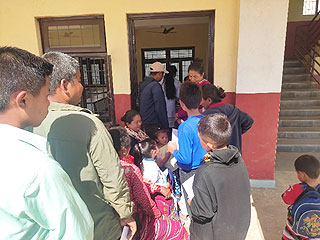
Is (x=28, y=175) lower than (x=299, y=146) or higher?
higher

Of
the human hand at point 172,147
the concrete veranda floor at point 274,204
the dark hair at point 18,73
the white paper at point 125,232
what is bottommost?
the concrete veranda floor at point 274,204

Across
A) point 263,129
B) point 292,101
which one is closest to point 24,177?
point 263,129

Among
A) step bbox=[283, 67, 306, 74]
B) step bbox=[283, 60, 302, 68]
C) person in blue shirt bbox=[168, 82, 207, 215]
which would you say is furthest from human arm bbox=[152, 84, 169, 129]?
step bbox=[283, 60, 302, 68]

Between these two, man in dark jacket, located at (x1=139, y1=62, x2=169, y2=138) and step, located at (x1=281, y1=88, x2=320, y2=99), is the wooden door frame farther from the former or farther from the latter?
step, located at (x1=281, y1=88, x2=320, y2=99)

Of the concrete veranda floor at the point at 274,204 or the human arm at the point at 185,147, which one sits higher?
the human arm at the point at 185,147

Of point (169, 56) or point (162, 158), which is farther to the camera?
point (169, 56)

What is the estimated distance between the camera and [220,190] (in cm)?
134

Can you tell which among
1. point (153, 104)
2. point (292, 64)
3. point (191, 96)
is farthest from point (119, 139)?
point (292, 64)

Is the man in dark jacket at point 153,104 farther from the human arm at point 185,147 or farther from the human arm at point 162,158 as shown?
the human arm at point 185,147

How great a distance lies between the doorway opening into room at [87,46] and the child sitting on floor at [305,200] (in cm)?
277

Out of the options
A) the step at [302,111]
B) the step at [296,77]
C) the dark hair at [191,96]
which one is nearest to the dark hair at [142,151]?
the dark hair at [191,96]

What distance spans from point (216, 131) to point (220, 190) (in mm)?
339

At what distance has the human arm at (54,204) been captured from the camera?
2.25ft

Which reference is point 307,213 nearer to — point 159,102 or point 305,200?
point 305,200
